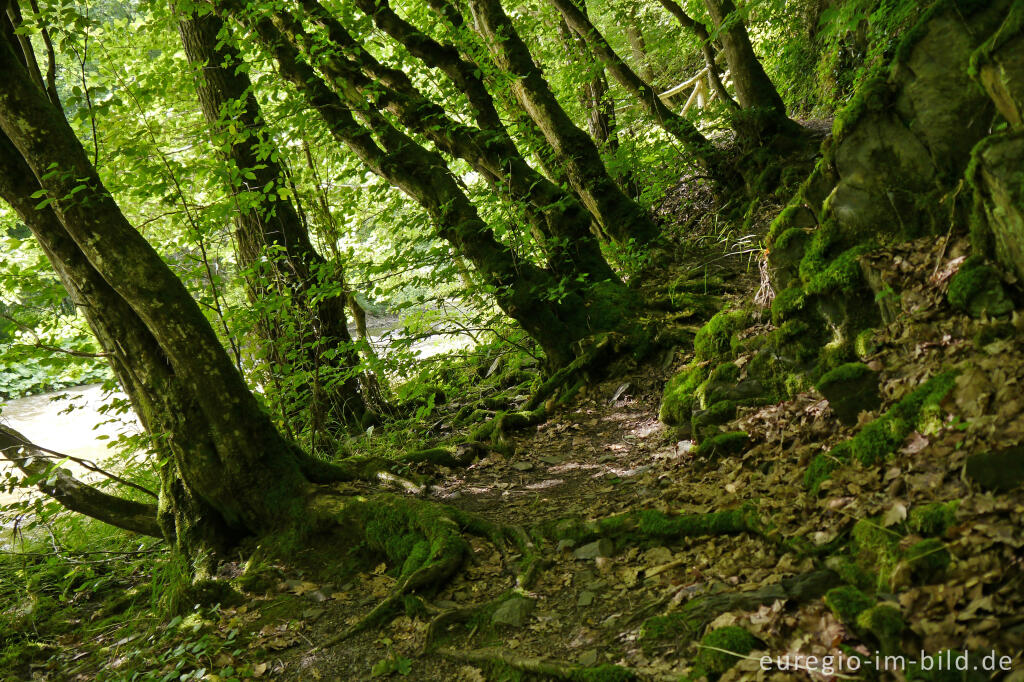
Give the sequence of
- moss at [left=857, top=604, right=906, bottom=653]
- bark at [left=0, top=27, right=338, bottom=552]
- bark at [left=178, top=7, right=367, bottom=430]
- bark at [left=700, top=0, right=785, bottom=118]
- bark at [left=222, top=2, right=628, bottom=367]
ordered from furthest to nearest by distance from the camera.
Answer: bark at [left=700, top=0, right=785, bottom=118] → bark at [left=178, top=7, right=367, bottom=430] → bark at [left=222, top=2, right=628, bottom=367] → bark at [left=0, top=27, right=338, bottom=552] → moss at [left=857, top=604, right=906, bottom=653]

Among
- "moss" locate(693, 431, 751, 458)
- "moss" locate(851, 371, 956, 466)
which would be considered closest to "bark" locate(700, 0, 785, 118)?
"moss" locate(693, 431, 751, 458)

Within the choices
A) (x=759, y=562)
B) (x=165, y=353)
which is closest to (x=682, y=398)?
(x=759, y=562)

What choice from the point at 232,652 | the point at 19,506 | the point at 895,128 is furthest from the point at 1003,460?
the point at 19,506

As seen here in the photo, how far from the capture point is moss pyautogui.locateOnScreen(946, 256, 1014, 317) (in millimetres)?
3414

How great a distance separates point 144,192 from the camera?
19.5ft

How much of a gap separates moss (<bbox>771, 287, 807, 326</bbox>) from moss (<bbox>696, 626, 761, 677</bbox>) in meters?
2.96

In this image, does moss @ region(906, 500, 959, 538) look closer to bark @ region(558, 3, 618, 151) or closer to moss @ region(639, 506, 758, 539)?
moss @ region(639, 506, 758, 539)

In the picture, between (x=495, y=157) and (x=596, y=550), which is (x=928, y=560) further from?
(x=495, y=157)

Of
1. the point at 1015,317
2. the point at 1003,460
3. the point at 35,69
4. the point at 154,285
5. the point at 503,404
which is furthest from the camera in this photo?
the point at 503,404

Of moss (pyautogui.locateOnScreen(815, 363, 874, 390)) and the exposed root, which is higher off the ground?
moss (pyautogui.locateOnScreen(815, 363, 874, 390))

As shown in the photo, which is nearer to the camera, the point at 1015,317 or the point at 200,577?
the point at 1015,317

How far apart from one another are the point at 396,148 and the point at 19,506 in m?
5.30

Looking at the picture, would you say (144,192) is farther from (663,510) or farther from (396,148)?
(663,510)

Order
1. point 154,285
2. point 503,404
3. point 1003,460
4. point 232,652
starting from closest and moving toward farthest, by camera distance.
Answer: point 1003,460 → point 232,652 → point 154,285 → point 503,404
